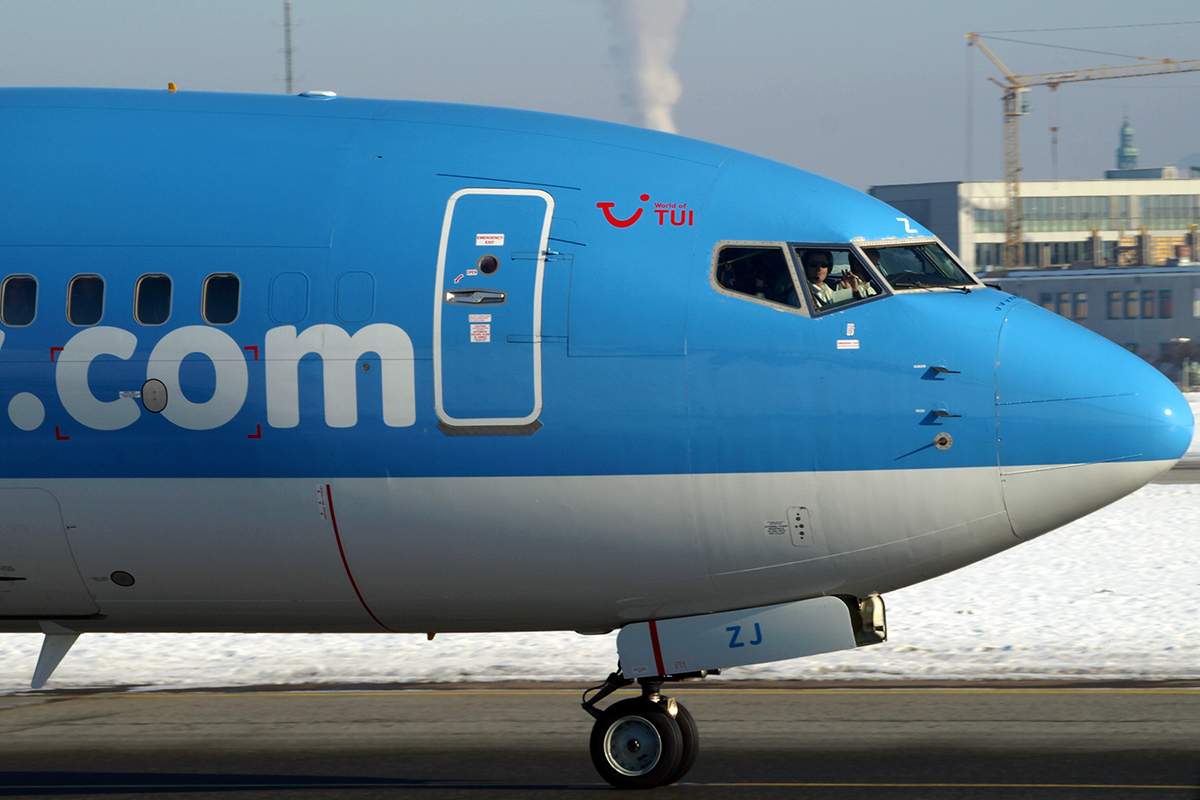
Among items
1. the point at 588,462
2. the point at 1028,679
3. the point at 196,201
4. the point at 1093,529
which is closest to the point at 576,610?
the point at 588,462

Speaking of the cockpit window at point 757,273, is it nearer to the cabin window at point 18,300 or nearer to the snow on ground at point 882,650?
the cabin window at point 18,300

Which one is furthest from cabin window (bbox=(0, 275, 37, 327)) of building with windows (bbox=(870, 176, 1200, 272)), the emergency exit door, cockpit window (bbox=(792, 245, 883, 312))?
building with windows (bbox=(870, 176, 1200, 272))

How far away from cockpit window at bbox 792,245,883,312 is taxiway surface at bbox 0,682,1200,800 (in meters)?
3.75

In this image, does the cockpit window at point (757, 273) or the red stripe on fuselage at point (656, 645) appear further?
the red stripe on fuselage at point (656, 645)

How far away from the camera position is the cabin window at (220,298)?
887 cm

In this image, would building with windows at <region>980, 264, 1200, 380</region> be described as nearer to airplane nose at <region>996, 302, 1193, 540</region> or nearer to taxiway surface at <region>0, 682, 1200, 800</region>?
taxiway surface at <region>0, 682, 1200, 800</region>

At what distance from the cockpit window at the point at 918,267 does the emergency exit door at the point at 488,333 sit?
2.32 m

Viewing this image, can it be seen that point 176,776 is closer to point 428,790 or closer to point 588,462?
point 428,790

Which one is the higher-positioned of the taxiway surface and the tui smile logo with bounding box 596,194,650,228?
the tui smile logo with bounding box 596,194,650,228

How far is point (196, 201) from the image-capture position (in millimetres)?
9141

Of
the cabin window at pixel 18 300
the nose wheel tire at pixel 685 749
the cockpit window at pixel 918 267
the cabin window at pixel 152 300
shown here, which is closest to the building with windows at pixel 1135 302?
the cockpit window at pixel 918 267

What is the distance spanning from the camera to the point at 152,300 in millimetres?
8906

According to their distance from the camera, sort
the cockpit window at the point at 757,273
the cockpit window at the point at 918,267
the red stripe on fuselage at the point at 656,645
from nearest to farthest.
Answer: the cockpit window at the point at 757,273 < the cockpit window at the point at 918,267 < the red stripe on fuselage at the point at 656,645

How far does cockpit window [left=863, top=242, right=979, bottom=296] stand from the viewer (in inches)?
353
